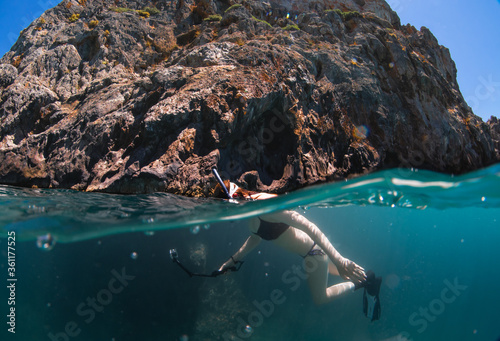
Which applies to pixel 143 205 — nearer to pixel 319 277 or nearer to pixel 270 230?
pixel 270 230

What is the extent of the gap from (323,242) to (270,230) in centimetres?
151

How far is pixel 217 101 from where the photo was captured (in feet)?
29.0

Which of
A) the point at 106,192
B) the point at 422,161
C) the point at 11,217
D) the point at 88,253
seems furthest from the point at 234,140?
the point at 422,161

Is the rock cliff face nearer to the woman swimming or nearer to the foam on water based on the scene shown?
the foam on water

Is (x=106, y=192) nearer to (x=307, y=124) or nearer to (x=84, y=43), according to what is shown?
(x=307, y=124)

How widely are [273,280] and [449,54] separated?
80.2 ft

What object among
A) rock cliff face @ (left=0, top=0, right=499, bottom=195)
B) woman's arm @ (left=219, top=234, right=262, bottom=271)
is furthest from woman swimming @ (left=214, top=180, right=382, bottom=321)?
rock cliff face @ (left=0, top=0, right=499, bottom=195)

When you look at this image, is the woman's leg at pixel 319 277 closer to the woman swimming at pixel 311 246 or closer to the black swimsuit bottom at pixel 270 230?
the woman swimming at pixel 311 246

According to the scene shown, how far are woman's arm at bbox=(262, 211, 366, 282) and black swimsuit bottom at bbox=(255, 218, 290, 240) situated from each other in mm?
165

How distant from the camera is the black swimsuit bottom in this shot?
689 cm

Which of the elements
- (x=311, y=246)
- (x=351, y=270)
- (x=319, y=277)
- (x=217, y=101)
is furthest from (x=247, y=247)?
(x=217, y=101)

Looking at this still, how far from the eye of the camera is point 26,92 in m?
11.1

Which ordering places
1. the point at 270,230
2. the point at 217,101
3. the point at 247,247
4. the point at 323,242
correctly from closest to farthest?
1. the point at 323,242
2. the point at 270,230
3. the point at 247,247
4. the point at 217,101

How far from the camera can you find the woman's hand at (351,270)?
6.70 m
